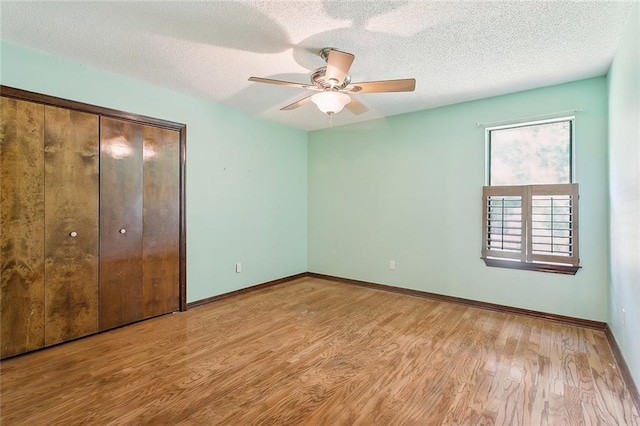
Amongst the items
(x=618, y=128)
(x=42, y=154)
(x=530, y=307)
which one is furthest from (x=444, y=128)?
(x=42, y=154)

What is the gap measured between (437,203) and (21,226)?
428cm

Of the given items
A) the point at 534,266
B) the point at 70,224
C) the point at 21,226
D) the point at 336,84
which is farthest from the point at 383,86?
the point at 21,226

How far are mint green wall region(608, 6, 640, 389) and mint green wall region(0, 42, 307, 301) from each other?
387 cm

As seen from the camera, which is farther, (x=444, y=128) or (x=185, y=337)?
(x=444, y=128)

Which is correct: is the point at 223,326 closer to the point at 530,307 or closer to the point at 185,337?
the point at 185,337

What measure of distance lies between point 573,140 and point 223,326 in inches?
160

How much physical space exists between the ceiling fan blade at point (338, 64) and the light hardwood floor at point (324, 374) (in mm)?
2170

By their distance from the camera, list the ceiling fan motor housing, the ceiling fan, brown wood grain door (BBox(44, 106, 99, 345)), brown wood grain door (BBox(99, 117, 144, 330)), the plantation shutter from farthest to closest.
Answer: the plantation shutter < brown wood grain door (BBox(99, 117, 144, 330)) < brown wood grain door (BBox(44, 106, 99, 345)) < the ceiling fan motor housing < the ceiling fan

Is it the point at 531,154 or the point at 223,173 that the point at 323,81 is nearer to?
the point at 223,173

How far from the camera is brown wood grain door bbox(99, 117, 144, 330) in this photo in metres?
3.02

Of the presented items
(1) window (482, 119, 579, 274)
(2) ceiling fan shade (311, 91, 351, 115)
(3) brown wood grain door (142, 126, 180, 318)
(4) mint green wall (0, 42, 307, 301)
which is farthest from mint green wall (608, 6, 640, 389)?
(3) brown wood grain door (142, 126, 180, 318)

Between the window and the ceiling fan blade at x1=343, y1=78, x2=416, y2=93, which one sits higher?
the ceiling fan blade at x1=343, y1=78, x2=416, y2=93

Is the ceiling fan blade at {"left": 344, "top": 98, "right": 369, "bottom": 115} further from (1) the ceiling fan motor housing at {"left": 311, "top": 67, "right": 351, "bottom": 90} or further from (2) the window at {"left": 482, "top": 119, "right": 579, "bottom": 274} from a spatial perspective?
(2) the window at {"left": 482, "top": 119, "right": 579, "bottom": 274}

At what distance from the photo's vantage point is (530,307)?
136 inches
